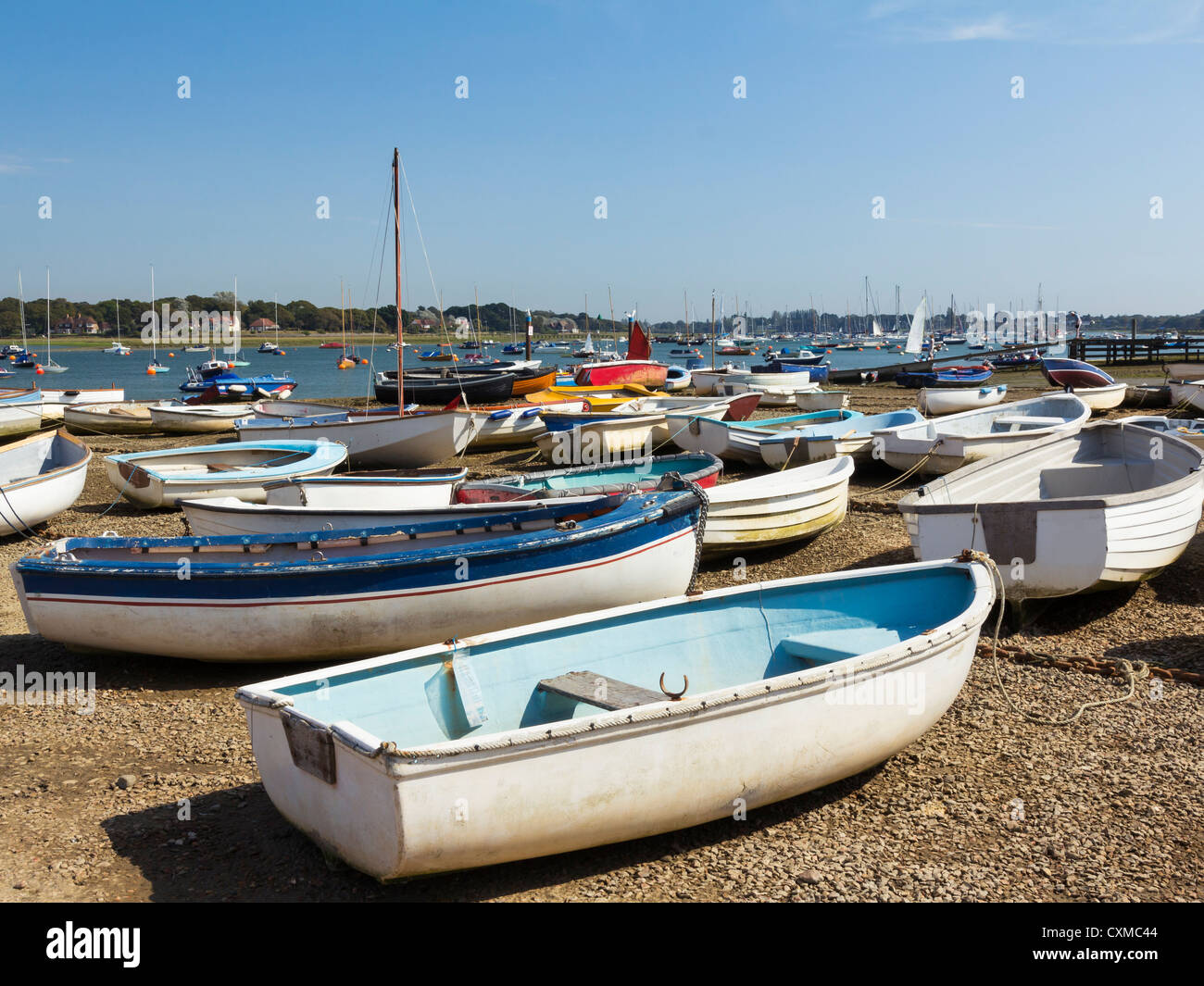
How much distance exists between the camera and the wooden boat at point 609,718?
424 cm

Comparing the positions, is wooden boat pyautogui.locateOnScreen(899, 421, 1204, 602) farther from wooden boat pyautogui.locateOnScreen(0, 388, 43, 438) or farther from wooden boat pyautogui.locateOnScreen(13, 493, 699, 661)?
wooden boat pyautogui.locateOnScreen(0, 388, 43, 438)

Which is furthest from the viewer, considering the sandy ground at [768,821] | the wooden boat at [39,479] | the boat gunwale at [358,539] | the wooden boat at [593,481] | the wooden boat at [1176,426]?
the wooden boat at [1176,426]

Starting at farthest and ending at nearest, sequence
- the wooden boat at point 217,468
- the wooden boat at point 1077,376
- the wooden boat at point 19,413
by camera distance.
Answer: the wooden boat at point 1077,376, the wooden boat at point 19,413, the wooden boat at point 217,468

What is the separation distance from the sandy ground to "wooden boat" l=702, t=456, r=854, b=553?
11.7ft

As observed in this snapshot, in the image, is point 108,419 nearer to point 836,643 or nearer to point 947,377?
point 836,643

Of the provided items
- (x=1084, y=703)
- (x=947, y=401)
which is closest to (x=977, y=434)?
(x=1084, y=703)

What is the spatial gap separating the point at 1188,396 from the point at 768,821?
23.1m

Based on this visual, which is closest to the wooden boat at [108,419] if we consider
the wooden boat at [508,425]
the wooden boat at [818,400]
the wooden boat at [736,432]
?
the wooden boat at [508,425]

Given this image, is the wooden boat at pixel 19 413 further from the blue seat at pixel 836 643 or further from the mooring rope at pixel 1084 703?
the mooring rope at pixel 1084 703

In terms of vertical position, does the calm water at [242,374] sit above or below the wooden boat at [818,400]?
above

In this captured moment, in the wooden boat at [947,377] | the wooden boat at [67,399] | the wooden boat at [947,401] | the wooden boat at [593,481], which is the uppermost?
the wooden boat at [947,377]

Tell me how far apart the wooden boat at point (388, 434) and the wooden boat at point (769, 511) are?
893 cm

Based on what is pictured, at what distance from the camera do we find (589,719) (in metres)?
4.37

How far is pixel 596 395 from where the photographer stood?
24.7 m
